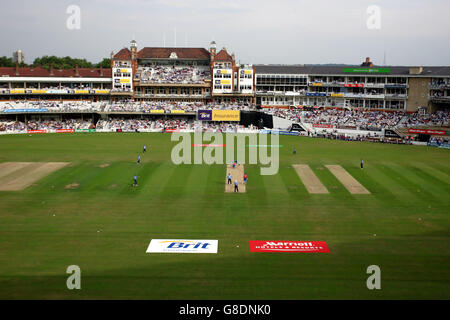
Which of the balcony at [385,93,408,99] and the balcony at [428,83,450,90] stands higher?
the balcony at [428,83,450,90]

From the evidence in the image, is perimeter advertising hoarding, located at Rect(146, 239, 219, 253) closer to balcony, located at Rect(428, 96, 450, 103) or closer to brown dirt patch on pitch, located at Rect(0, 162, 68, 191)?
brown dirt patch on pitch, located at Rect(0, 162, 68, 191)

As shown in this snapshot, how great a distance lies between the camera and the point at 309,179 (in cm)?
4050

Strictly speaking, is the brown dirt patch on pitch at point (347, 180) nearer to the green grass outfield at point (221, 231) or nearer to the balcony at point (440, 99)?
the green grass outfield at point (221, 231)

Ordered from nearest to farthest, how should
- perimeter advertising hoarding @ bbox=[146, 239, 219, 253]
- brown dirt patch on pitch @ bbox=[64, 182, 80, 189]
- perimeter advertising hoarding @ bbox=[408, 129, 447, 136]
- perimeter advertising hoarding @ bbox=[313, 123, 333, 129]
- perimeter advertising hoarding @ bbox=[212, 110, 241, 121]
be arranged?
perimeter advertising hoarding @ bbox=[146, 239, 219, 253]
brown dirt patch on pitch @ bbox=[64, 182, 80, 189]
perimeter advertising hoarding @ bbox=[408, 129, 447, 136]
perimeter advertising hoarding @ bbox=[313, 123, 333, 129]
perimeter advertising hoarding @ bbox=[212, 110, 241, 121]

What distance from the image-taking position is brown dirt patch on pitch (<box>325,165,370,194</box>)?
36969 millimetres

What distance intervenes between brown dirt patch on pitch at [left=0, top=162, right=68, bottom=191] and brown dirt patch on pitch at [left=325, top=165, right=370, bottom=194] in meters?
27.3

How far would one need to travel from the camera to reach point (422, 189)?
37.3 meters

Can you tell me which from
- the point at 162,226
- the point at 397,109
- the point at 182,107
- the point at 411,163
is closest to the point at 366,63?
the point at 397,109

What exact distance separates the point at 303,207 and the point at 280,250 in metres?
8.57

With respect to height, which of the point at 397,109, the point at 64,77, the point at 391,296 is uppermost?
the point at 64,77

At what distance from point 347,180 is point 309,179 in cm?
344

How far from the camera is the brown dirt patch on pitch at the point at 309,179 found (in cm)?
3691

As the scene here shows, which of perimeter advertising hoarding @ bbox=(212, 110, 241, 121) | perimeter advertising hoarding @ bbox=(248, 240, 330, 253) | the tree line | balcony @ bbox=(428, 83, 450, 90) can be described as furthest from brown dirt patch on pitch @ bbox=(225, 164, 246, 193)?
the tree line

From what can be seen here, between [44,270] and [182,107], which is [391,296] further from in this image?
[182,107]
